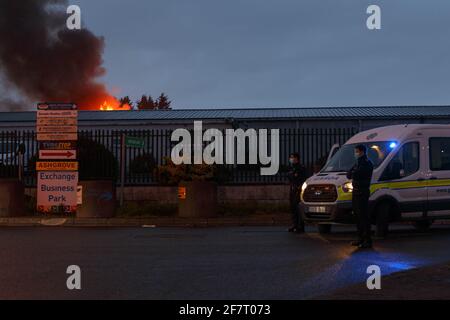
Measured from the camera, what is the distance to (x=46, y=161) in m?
17.9

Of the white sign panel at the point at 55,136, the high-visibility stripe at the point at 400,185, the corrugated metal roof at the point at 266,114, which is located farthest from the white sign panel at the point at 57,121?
the corrugated metal roof at the point at 266,114

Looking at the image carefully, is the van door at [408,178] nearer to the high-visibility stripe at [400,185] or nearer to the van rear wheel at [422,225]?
the high-visibility stripe at [400,185]

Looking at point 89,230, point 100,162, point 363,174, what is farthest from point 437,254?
point 100,162

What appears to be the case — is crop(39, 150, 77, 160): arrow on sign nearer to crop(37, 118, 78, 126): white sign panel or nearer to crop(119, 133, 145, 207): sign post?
crop(37, 118, 78, 126): white sign panel

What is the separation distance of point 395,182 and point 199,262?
5.13 metres

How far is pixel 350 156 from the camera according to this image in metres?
13.2

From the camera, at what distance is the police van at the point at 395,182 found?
40.0 feet

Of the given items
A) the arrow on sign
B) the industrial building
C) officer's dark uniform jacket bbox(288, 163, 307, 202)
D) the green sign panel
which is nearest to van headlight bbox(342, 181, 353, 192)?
officer's dark uniform jacket bbox(288, 163, 307, 202)

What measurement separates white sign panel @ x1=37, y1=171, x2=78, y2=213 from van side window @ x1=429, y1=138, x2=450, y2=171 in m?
9.74

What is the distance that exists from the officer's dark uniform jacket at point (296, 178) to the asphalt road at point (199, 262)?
876 mm

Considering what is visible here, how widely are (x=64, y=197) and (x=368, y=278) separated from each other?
40.1 ft

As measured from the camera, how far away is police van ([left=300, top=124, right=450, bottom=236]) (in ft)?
40.0
